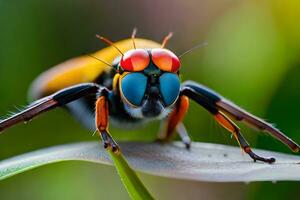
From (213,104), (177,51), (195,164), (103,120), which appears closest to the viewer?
(195,164)

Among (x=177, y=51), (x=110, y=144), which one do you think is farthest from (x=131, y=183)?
(x=177, y=51)

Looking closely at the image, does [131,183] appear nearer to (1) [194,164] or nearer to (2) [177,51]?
(1) [194,164]

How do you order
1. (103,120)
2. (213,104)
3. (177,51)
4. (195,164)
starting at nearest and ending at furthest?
(195,164)
(103,120)
(213,104)
(177,51)


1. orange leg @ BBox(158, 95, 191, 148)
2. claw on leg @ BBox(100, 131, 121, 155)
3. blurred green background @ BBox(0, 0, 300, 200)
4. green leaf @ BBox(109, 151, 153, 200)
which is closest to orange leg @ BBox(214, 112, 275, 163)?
blurred green background @ BBox(0, 0, 300, 200)

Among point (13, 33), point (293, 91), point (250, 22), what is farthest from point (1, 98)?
point (293, 91)

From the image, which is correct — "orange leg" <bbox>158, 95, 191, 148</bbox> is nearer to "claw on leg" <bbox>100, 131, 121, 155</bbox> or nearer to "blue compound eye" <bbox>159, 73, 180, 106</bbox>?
"blue compound eye" <bbox>159, 73, 180, 106</bbox>

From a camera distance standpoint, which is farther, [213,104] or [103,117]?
[213,104]
